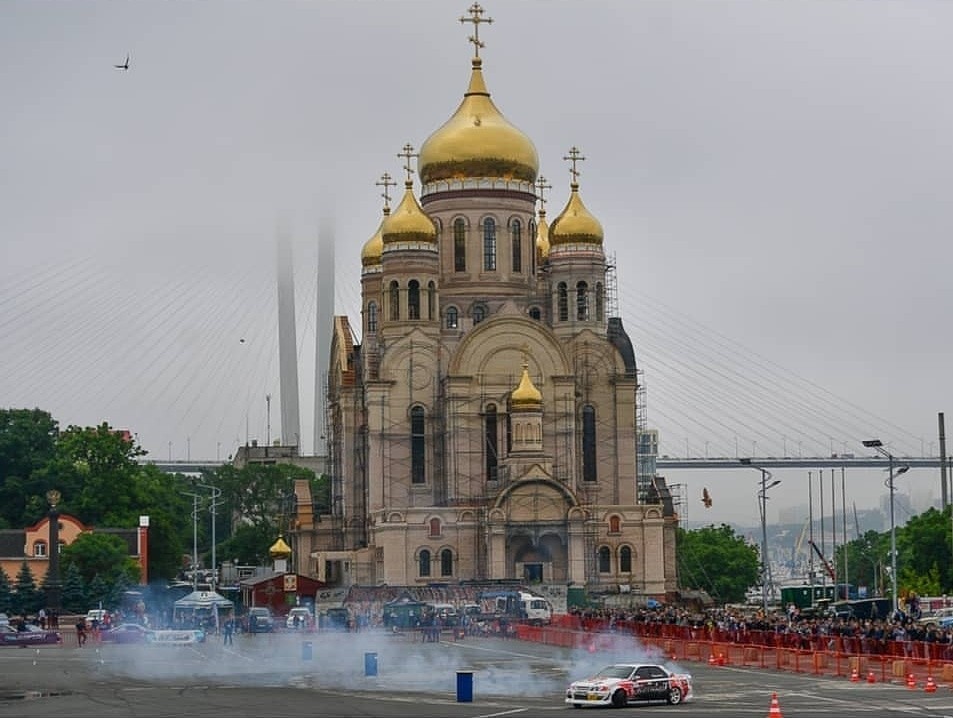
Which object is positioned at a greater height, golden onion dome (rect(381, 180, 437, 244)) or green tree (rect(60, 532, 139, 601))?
golden onion dome (rect(381, 180, 437, 244))

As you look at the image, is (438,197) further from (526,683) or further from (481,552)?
(526,683)

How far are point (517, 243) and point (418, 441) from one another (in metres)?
13.0

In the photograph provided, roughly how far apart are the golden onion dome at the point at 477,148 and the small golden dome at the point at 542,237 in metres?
7.41

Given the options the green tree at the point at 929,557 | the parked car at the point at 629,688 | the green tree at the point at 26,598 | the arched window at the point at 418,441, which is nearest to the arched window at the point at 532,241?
the arched window at the point at 418,441

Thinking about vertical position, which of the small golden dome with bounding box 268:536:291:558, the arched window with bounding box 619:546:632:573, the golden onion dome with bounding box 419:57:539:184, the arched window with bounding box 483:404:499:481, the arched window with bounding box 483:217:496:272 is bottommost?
the arched window with bounding box 619:546:632:573

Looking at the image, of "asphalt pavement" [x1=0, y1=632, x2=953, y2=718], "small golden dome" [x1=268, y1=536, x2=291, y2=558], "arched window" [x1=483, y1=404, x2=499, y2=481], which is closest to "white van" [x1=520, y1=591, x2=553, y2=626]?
"arched window" [x1=483, y1=404, x2=499, y2=481]

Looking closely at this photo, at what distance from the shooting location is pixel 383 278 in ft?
365

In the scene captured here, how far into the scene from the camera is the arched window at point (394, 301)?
110562mm

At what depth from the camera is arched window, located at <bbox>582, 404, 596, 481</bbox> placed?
366ft

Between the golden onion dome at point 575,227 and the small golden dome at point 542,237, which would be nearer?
the golden onion dome at point 575,227

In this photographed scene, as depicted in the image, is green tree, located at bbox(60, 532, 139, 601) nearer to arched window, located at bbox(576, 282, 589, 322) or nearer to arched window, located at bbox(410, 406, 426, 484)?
arched window, located at bbox(410, 406, 426, 484)

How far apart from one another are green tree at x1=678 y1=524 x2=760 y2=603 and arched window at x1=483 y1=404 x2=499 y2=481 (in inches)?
1447

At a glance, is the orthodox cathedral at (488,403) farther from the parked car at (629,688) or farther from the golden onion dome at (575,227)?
the parked car at (629,688)

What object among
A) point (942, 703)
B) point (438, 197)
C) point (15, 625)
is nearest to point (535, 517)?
point (438, 197)
